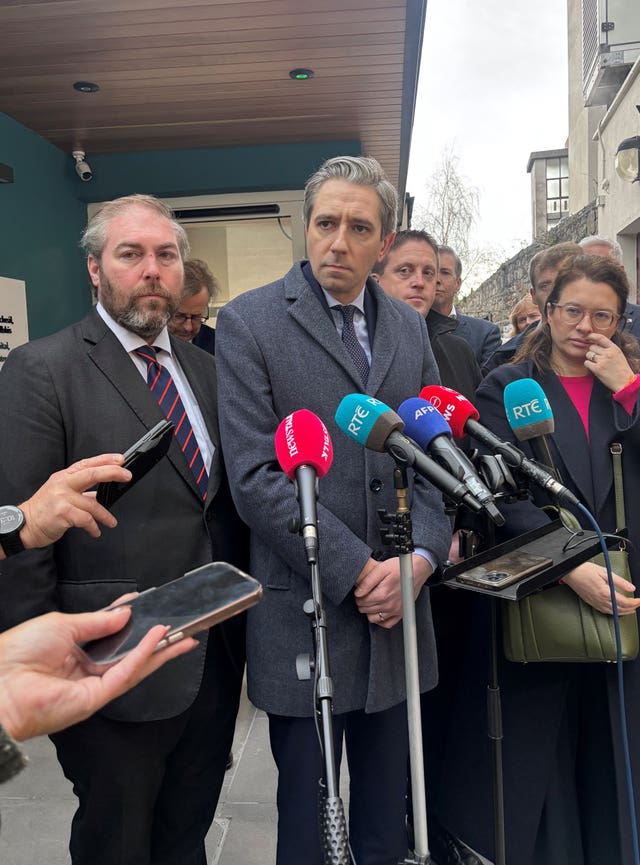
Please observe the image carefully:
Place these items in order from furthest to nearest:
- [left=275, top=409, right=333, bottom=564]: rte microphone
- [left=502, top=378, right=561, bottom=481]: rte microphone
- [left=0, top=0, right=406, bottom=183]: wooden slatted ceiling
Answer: [left=0, top=0, right=406, bottom=183]: wooden slatted ceiling < [left=502, top=378, right=561, bottom=481]: rte microphone < [left=275, top=409, right=333, bottom=564]: rte microphone

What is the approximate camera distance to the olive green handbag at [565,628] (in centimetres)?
210

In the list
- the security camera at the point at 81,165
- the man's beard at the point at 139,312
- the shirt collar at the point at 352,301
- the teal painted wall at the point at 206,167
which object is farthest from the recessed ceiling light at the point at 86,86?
the shirt collar at the point at 352,301

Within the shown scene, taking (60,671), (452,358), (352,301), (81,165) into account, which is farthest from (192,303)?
(60,671)

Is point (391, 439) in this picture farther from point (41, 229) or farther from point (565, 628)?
point (41, 229)

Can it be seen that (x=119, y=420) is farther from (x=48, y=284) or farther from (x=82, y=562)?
(x=48, y=284)

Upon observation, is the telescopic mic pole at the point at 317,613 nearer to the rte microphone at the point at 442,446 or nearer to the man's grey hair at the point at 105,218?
the rte microphone at the point at 442,446

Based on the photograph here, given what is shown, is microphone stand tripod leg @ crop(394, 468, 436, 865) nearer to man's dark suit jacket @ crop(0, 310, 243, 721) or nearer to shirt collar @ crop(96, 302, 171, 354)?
man's dark suit jacket @ crop(0, 310, 243, 721)

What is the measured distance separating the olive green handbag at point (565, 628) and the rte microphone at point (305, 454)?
0.95 m

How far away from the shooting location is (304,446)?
4.83 feet

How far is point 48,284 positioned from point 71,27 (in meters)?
2.06

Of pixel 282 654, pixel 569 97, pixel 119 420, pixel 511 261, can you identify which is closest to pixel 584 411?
pixel 282 654

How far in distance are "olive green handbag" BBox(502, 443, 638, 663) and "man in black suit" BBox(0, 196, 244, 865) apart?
81cm

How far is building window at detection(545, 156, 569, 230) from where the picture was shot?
33938mm

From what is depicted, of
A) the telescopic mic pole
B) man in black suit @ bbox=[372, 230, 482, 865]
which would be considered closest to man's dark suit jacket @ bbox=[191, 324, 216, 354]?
man in black suit @ bbox=[372, 230, 482, 865]
